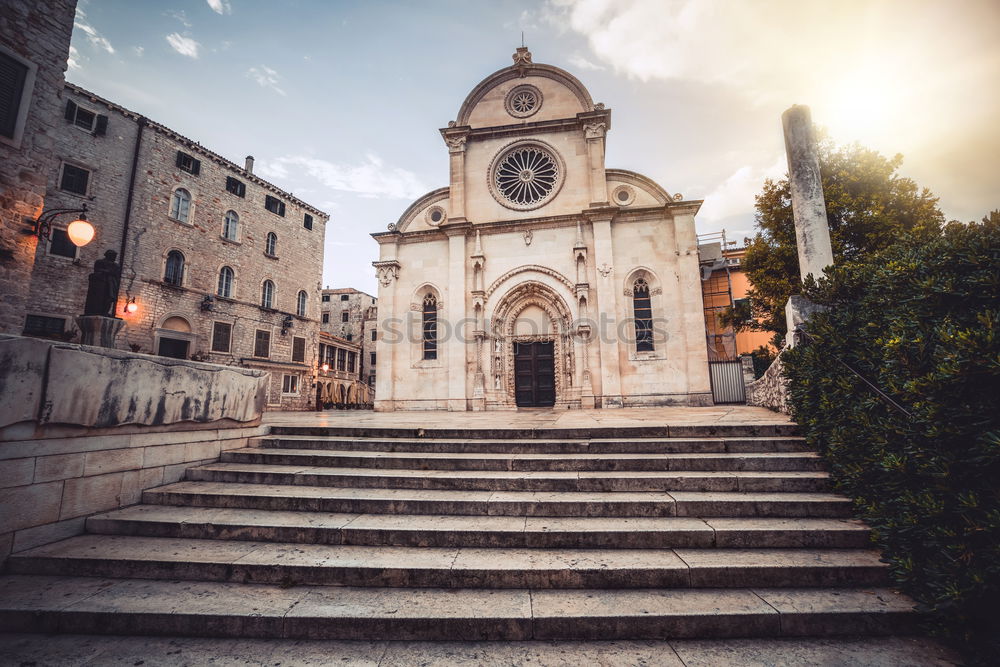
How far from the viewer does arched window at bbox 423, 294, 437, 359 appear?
712 inches

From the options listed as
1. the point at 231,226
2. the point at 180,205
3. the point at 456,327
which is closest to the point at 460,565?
the point at 456,327

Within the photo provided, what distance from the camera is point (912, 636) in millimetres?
2984

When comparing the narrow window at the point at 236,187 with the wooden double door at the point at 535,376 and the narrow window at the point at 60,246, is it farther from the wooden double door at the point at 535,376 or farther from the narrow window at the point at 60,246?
the wooden double door at the point at 535,376

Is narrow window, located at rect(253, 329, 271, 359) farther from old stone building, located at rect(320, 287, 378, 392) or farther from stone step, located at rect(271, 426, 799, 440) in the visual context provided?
old stone building, located at rect(320, 287, 378, 392)

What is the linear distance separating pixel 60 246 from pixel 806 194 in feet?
88.8

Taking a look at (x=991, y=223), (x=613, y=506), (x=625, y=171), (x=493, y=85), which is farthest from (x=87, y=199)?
(x=991, y=223)

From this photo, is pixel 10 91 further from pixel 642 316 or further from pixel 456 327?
pixel 642 316

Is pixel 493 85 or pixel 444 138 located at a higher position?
pixel 493 85

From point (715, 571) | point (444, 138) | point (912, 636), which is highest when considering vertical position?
point (444, 138)

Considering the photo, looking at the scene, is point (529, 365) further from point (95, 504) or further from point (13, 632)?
point (13, 632)

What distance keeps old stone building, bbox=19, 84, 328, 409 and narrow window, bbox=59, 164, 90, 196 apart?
0.14 ft

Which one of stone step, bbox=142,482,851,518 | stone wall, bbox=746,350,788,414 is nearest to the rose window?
stone wall, bbox=746,350,788,414

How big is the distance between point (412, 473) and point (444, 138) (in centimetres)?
1755

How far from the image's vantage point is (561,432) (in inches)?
261
